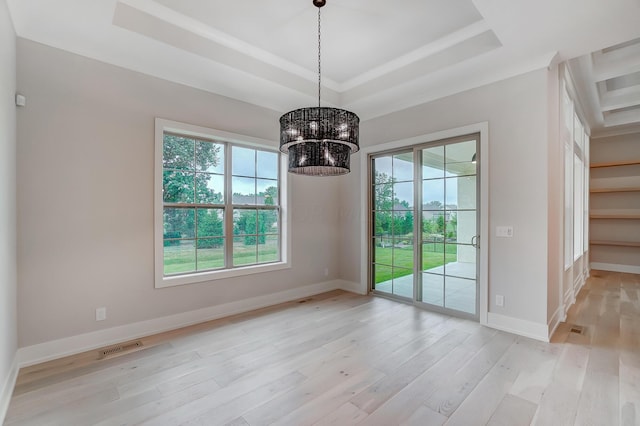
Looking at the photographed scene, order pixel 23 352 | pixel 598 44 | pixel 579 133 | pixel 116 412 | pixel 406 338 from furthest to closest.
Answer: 1. pixel 579 133
2. pixel 406 338
3. pixel 598 44
4. pixel 23 352
5. pixel 116 412

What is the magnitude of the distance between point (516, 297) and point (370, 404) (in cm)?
223

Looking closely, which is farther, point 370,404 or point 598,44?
point 598,44

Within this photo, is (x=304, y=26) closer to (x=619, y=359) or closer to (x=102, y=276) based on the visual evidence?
(x=102, y=276)

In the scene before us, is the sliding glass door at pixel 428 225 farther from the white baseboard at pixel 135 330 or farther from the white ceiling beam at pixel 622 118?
the white ceiling beam at pixel 622 118

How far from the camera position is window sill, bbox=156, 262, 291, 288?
3349mm

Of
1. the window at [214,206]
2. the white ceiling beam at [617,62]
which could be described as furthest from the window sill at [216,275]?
the white ceiling beam at [617,62]

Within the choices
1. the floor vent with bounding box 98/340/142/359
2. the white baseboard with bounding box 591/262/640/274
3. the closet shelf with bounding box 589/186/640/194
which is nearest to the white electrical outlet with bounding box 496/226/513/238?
the floor vent with bounding box 98/340/142/359

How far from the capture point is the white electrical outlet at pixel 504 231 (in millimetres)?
3295

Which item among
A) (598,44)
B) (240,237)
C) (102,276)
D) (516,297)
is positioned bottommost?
(516,297)

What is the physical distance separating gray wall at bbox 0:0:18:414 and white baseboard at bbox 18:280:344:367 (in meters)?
0.22

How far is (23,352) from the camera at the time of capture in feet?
8.30

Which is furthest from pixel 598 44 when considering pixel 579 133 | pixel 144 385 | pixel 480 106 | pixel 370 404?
pixel 144 385

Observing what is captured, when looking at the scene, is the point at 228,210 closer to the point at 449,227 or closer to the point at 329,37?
the point at 329,37

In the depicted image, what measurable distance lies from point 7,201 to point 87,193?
0.65 metres
